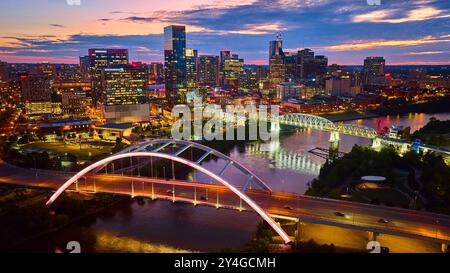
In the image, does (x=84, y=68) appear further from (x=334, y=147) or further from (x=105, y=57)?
(x=334, y=147)

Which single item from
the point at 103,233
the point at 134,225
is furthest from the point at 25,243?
the point at 134,225

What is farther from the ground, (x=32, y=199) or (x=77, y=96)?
(x=77, y=96)

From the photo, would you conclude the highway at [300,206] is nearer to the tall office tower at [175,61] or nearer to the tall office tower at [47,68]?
the tall office tower at [175,61]

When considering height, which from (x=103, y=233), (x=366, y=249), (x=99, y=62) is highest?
(x=99, y=62)

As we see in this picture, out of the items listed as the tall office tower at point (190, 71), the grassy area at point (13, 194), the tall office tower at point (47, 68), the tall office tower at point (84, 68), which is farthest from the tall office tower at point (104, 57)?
the grassy area at point (13, 194)

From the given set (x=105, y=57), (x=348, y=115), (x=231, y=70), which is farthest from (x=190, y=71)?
(x=348, y=115)
